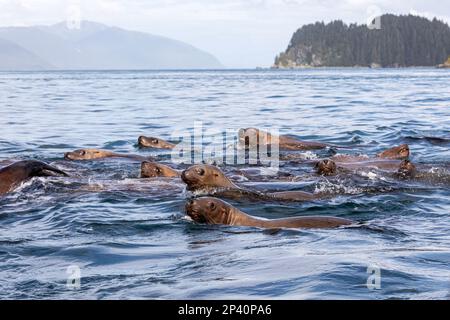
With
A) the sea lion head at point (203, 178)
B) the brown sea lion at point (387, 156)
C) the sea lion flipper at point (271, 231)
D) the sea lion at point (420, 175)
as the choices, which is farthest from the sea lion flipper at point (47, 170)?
the sea lion at point (420, 175)

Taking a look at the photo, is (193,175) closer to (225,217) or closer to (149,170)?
(149,170)

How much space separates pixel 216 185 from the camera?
10492mm

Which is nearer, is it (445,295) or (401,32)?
(445,295)

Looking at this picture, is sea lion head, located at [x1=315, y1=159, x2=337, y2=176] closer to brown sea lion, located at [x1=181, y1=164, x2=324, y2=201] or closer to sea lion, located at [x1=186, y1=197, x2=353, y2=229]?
brown sea lion, located at [x1=181, y1=164, x2=324, y2=201]

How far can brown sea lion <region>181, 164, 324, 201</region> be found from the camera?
10156mm

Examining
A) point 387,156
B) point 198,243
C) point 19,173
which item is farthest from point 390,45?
point 198,243

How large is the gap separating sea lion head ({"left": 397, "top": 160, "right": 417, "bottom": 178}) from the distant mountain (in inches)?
6258

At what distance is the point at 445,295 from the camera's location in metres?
5.80

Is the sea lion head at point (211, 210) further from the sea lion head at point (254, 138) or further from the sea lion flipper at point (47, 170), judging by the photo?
the sea lion head at point (254, 138)

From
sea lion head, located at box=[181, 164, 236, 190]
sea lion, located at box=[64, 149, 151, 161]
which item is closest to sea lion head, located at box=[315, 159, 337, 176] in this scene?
sea lion head, located at box=[181, 164, 236, 190]

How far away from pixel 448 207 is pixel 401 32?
16922 centimetres

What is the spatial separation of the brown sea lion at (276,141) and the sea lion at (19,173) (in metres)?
6.22

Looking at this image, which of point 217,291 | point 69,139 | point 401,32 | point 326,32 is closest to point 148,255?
point 217,291
